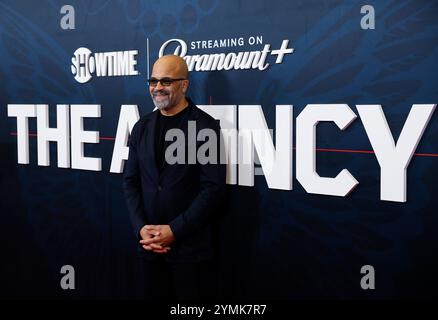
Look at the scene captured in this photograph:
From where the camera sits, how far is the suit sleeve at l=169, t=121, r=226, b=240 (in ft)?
8.77

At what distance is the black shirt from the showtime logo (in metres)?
0.63

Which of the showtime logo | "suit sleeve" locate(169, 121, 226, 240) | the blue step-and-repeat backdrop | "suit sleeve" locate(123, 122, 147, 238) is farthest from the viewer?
the showtime logo

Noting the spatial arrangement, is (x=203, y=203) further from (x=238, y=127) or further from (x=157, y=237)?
(x=238, y=127)

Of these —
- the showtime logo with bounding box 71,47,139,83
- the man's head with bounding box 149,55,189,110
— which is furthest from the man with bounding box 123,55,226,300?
the showtime logo with bounding box 71,47,139,83

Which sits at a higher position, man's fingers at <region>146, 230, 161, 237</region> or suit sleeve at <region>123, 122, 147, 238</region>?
suit sleeve at <region>123, 122, 147, 238</region>

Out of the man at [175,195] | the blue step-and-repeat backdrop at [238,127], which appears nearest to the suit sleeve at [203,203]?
the man at [175,195]

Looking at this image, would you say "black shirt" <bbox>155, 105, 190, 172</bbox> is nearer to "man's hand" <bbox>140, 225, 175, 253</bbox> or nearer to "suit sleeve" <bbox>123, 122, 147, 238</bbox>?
"suit sleeve" <bbox>123, 122, 147, 238</bbox>

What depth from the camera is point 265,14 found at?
2879 millimetres

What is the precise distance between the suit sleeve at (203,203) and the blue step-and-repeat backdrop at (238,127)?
318 mm

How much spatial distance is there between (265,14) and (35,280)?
2488 mm

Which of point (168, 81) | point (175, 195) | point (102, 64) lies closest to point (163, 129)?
point (168, 81)

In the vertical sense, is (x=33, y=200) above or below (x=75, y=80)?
below
